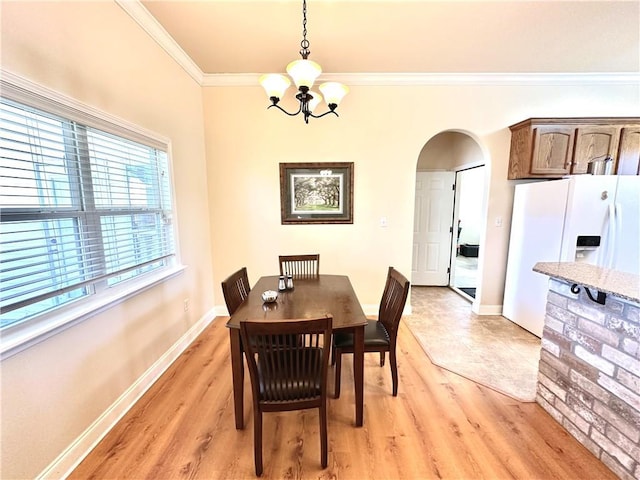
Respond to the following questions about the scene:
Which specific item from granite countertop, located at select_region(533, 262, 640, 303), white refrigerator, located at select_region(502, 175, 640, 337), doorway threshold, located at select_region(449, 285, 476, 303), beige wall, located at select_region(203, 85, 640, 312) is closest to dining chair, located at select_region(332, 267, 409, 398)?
granite countertop, located at select_region(533, 262, 640, 303)

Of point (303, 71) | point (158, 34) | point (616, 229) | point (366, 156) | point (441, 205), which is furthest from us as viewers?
point (441, 205)

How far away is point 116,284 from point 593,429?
3097 millimetres

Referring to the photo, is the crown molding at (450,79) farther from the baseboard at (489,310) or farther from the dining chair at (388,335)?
the baseboard at (489,310)

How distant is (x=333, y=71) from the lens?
2.87 meters

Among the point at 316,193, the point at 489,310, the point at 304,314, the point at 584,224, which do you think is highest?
the point at 316,193

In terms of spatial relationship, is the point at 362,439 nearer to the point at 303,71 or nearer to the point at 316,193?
the point at 303,71

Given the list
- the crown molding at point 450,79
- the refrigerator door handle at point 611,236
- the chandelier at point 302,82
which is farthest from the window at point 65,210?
the refrigerator door handle at point 611,236

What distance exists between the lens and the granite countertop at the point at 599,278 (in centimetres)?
127

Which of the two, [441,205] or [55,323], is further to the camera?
[441,205]

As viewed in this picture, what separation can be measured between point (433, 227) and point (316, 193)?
2.31 meters

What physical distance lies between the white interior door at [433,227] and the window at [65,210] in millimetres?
3801

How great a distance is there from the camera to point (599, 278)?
1.48 meters

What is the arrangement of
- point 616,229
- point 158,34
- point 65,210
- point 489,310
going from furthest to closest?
1. point 489,310
2. point 616,229
3. point 158,34
4. point 65,210

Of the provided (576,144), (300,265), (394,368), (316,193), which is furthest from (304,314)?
(576,144)
